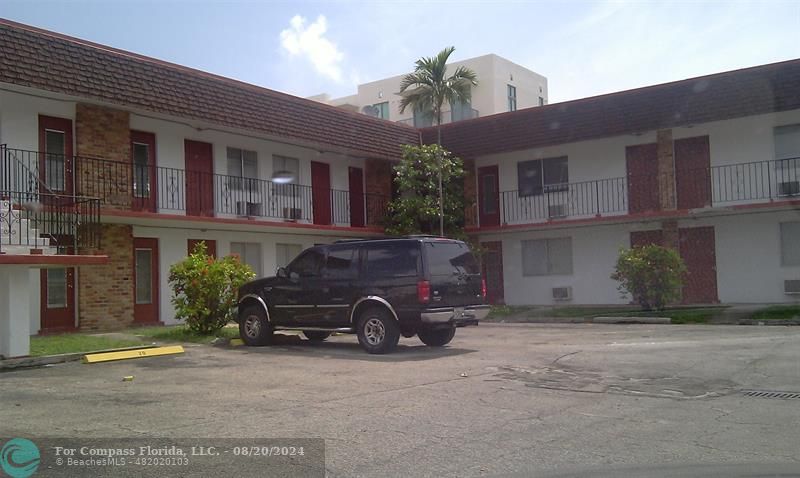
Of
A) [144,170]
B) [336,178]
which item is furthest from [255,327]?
[336,178]

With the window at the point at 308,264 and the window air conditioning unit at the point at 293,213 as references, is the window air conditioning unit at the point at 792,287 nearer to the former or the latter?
the window at the point at 308,264

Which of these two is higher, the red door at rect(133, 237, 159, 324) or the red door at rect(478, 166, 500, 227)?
the red door at rect(478, 166, 500, 227)

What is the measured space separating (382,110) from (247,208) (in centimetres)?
2450

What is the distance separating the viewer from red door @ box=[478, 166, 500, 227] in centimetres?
2731

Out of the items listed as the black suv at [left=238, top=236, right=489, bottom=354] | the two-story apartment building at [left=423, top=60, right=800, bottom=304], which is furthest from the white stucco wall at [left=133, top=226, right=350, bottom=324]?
the two-story apartment building at [left=423, top=60, right=800, bottom=304]

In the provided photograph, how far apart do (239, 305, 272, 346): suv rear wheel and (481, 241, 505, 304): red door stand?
1363 cm

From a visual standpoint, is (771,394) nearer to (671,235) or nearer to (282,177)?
(671,235)

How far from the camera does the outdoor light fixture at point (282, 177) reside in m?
23.1

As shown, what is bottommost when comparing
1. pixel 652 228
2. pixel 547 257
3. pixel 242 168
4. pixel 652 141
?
pixel 547 257

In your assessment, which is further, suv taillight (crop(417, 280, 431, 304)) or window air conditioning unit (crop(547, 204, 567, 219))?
window air conditioning unit (crop(547, 204, 567, 219))

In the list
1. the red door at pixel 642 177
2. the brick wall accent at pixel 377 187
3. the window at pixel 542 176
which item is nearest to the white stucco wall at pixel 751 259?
the red door at pixel 642 177

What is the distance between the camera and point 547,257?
2597 centimetres

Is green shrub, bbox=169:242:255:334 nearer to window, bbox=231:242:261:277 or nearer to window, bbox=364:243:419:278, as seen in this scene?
window, bbox=364:243:419:278

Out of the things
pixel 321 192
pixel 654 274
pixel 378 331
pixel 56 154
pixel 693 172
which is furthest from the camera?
pixel 321 192
